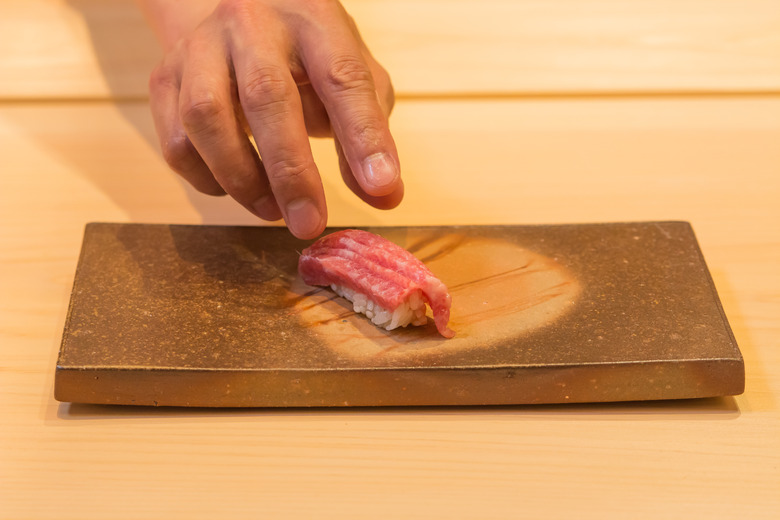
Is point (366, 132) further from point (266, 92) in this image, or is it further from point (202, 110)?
point (202, 110)

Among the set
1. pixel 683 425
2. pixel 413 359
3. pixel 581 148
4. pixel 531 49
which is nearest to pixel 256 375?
pixel 413 359

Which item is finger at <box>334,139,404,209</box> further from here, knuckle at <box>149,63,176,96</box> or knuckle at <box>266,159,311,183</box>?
knuckle at <box>149,63,176,96</box>

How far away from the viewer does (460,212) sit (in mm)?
2439

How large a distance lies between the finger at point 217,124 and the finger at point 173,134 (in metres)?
0.11

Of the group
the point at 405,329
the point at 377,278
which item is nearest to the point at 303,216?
the point at 377,278

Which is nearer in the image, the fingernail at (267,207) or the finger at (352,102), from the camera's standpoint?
the finger at (352,102)

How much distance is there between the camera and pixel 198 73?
187cm

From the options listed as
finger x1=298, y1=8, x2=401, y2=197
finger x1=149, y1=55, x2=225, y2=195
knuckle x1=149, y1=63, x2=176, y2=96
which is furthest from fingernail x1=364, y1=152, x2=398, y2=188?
knuckle x1=149, y1=63, x2=176, y2=96

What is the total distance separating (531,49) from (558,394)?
172cm

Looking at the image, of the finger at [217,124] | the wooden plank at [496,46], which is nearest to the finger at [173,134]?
the finger at [217,124]

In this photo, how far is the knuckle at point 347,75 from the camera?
186 cm

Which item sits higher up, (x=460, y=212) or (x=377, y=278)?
(x=377, y=278)

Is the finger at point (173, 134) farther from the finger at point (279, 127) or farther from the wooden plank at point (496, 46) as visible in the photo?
the wooden plank at point (496, 46)

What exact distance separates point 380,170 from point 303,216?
0.64 ft
